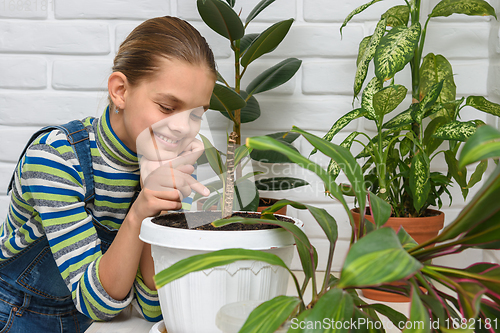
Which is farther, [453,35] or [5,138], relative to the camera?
[5,138]

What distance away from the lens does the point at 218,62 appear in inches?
44.9

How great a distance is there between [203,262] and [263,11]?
3.05 feet

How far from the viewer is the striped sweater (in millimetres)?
674

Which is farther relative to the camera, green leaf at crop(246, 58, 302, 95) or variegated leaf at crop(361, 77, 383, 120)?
green leaf at crop(246, 58, 302, 95)

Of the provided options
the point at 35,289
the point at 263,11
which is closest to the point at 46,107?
the point at 35,289

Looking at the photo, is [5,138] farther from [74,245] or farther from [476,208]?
[476,208]

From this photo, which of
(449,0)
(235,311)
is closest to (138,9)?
(449,0)

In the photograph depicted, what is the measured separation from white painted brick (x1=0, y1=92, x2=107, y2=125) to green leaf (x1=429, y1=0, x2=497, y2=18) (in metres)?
1.02

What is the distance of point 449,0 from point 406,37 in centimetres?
23

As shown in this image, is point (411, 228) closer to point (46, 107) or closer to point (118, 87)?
point (118, 87)

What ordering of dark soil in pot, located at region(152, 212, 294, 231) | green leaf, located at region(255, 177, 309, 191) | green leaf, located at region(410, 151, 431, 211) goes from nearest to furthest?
dark soil in pot, located at region(152, 212, 294, 231)
green leaf, located at region(410, 151, 431, 211)
green leaf, located at region(255, 177, 309, 191)

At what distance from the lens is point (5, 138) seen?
1.18 m

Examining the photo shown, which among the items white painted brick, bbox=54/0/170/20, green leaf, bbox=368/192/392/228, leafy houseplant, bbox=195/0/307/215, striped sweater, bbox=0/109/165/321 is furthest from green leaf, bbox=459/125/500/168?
white painted brick, bbox=54/0/170/20

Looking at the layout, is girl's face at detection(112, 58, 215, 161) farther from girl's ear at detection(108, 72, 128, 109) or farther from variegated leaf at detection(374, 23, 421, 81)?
variegated leaf at detection(374, 23, 421, 81)
